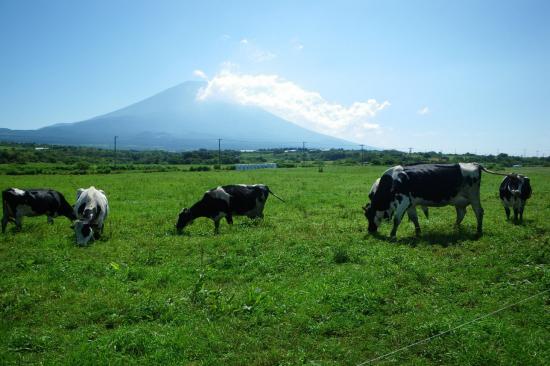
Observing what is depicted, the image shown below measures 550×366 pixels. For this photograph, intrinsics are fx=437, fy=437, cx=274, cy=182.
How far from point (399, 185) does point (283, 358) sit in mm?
9255

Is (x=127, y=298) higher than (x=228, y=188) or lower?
lower

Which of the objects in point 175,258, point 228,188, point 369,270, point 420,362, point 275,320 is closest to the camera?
point 420,362

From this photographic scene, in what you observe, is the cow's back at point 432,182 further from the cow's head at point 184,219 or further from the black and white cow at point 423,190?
the cow's head at point 184,219

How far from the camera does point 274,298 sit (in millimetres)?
7723

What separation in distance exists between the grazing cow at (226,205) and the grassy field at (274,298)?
167cm

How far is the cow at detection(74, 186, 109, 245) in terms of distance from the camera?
12.7 meters

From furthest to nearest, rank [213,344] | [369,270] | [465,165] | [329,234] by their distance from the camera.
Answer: [465,165], [329,234], [369,270], [213,344]

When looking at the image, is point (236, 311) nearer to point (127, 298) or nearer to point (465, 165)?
point (127, 298)

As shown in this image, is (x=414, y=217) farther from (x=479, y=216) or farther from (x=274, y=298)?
(x=274, y=298)

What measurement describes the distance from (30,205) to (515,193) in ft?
57.9

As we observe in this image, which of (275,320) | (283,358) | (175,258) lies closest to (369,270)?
(275,320)

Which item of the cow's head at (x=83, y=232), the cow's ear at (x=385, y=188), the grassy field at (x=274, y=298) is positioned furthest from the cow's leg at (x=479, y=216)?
the cow's head at (x=83, y=232)

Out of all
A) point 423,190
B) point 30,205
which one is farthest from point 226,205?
point 30,205

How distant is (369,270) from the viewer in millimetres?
9273
